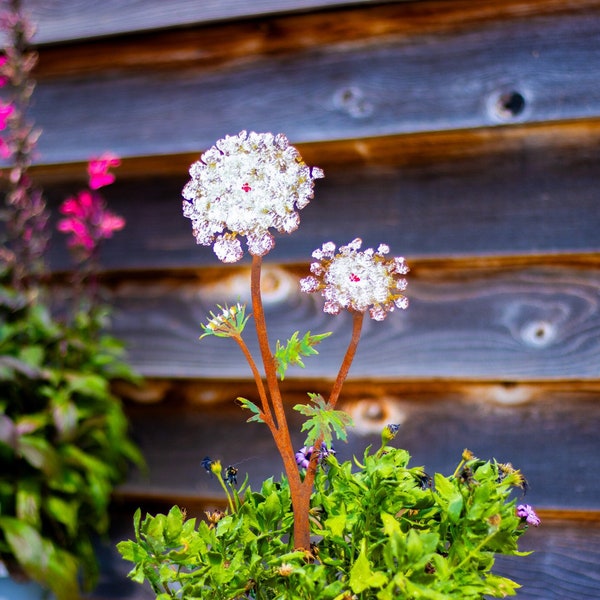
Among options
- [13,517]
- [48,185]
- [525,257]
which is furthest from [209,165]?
[48,185]

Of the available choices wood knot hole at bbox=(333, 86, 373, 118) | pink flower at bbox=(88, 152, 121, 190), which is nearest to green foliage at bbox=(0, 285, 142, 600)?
pink flower at bbox=(88, 152, 121, 190)

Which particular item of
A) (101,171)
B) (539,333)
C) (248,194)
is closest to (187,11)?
(101,171)

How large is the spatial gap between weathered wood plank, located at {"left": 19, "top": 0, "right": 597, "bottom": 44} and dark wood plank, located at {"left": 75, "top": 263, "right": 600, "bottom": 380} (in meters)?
0.40

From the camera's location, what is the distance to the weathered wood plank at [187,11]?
1.18m

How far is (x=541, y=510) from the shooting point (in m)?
1.15

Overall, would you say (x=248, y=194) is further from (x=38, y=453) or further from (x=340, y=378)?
(x=38, y=453)

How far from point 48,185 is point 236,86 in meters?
0.44

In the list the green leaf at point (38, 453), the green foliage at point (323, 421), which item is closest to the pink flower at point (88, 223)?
the green leaf at point (38, 453)

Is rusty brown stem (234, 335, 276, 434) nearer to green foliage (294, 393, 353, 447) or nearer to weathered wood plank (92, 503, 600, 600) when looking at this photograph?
green foliage (294, 393, 353, 447)

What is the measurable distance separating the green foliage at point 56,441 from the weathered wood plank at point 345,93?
0.36 metres

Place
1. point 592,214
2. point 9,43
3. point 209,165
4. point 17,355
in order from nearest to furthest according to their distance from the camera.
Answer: point 209,165, point 592,214, point 17,355, point 9,43

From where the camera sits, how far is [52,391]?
4.09 feet

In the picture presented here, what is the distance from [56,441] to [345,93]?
750 millimetres

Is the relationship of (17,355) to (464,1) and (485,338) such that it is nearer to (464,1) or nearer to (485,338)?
(485,338)
